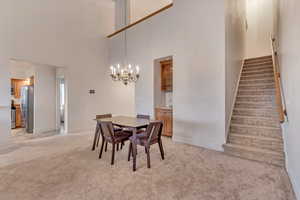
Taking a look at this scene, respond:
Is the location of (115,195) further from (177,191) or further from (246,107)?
(246,107)

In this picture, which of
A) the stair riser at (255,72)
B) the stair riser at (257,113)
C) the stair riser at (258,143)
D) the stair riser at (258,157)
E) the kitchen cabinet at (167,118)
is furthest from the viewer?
the kitchen cabinet at (167,118)

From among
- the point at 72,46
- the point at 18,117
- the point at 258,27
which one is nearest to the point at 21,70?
the point at 18,117

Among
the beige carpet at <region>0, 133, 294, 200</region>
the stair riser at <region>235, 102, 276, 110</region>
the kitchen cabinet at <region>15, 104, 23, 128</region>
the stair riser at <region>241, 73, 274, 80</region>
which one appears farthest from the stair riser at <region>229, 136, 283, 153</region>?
the kitchen cabinet at <region>15, 104, 23, 128</region>

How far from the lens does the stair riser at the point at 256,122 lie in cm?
350

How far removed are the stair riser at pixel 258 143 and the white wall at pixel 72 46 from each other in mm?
4640

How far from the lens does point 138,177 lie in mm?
2492

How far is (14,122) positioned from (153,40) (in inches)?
236

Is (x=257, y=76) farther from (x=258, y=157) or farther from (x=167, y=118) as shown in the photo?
(x=167, y=118)

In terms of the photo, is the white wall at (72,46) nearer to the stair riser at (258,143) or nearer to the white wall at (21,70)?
the white wall at (21,70)

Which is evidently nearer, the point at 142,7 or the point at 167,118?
the point at 167,118

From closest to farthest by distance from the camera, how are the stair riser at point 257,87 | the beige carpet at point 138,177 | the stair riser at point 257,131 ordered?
the beige carpet at point 138,177 < the stair riser at point 257,131 < the stair riser at point 257,87

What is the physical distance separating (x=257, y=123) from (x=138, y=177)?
2899 millimetres

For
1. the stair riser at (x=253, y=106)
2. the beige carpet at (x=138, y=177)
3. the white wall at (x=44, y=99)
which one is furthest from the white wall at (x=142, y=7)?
the beige carpet at (x=138, y=177)

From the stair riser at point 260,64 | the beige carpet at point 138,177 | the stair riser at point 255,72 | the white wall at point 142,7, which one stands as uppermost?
the white wall at point 142,7
